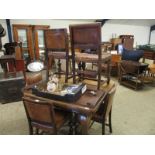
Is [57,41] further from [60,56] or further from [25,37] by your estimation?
[25,37]

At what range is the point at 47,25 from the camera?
5.64m

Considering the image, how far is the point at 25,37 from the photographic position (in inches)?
210

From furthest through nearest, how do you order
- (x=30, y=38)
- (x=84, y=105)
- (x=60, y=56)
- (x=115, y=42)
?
(x=115, y=42), (x=30, y=38), (x=60, y=56), (x=84, y=105)

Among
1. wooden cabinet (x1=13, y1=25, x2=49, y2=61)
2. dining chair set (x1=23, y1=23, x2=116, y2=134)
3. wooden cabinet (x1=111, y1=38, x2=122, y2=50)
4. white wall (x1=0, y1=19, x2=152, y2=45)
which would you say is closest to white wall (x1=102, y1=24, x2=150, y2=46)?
white wall (x1=0, y1=19, x2=152, y2=45)

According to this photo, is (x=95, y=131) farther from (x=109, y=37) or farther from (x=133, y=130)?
(x=109, y=37)

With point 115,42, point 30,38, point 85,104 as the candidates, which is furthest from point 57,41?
point 115,42

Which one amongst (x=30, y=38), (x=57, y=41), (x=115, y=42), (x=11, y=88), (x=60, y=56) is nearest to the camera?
(x=57, y=41)

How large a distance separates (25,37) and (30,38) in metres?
0.18

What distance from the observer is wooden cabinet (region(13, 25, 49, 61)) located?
5168mm

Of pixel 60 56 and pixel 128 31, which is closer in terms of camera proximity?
pixel 60 56

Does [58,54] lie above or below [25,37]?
below

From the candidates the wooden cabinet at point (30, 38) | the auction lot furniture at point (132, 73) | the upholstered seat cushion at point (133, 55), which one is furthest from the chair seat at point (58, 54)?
the wooden cabinet at point (30, 38)

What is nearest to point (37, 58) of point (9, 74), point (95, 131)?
point (9, 74)

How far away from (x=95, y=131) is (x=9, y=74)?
7.51ft
